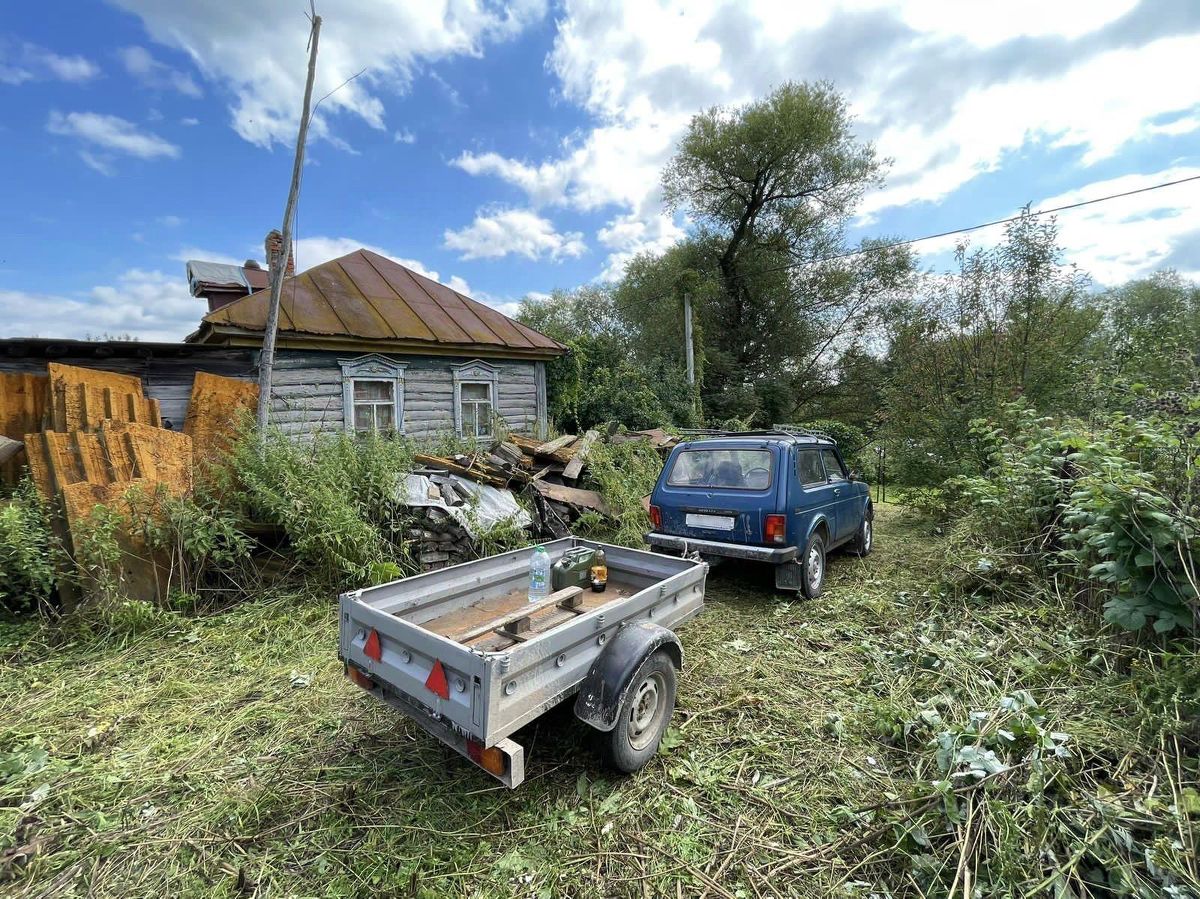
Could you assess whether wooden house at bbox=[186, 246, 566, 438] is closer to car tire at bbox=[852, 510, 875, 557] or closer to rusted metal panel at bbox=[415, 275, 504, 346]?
rusted metal panel at bbox=[415, 275, 504, 346]

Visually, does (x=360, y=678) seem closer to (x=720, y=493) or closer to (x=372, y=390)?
(x=720, y=493)

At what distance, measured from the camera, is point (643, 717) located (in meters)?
2.87

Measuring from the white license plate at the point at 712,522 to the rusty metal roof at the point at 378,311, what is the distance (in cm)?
693

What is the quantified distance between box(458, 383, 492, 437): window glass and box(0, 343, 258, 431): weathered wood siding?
385cm

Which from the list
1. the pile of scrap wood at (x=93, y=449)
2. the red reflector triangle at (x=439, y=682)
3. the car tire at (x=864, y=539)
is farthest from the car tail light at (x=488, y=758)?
the car tire at (x=864, y=539)

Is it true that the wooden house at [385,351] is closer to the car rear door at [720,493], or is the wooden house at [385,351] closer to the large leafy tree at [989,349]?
the car rear door at [720,493]

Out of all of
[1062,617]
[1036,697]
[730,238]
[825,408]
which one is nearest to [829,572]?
[1062,617]

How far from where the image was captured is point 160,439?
526 centimetres

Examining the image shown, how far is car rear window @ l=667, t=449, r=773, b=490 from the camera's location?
5145 mm

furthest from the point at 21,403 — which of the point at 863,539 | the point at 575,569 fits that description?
the point at 863,539

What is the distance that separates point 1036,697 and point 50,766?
558 cm

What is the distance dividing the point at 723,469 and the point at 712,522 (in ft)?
1.94

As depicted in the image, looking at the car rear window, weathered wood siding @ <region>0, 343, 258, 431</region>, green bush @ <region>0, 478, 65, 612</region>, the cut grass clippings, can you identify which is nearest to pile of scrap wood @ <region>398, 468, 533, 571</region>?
the cut grass clippings

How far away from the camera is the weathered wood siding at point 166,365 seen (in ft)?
21.6
